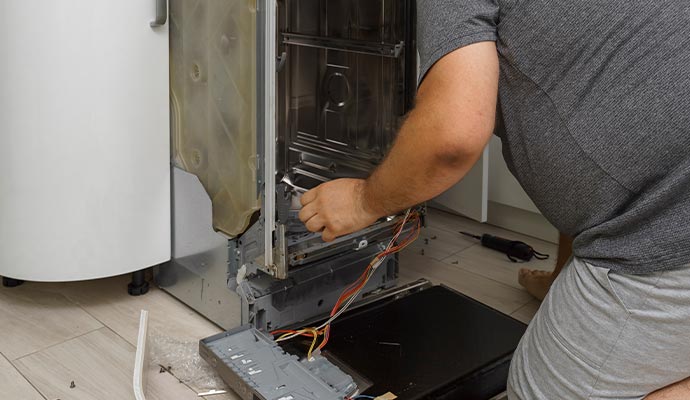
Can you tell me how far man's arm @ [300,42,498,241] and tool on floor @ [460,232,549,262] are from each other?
40.3 inches

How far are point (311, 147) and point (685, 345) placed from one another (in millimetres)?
1204

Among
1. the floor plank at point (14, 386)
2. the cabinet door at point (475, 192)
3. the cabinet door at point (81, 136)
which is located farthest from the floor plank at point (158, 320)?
the cabinet door at point (475, 192)

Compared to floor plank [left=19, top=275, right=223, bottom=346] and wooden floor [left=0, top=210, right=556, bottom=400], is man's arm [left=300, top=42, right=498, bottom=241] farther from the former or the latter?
floor plank [left=19, top=275, right=223, bottom=346]

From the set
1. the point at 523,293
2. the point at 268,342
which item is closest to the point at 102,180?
the point at 268,342

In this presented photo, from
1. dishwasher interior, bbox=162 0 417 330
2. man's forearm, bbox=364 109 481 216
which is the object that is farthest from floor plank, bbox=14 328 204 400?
man's forearm, bbox=364 109 481 216

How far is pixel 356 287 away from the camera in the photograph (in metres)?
1.68

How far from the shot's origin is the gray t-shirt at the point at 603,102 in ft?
3.01

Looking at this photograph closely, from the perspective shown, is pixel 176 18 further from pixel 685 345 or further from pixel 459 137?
pixel 685 345

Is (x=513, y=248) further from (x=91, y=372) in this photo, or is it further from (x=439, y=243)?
(x=91, y=372)

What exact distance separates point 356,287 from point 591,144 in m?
0.81

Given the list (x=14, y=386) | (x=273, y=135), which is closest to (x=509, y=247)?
(x=273, y=135)

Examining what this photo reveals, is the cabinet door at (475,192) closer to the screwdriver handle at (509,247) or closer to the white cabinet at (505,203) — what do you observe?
the white cabinet at (505,203)

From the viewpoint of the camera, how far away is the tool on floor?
Answer: 80.8 inches

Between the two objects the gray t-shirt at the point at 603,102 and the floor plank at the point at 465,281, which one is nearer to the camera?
the gray t-shirt at the point at 603,102
